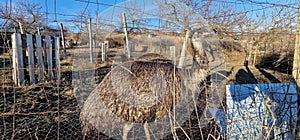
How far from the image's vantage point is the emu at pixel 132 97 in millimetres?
1706

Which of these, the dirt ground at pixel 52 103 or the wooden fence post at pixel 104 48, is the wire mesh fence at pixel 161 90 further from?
the wooden fence post at pixel 104 48

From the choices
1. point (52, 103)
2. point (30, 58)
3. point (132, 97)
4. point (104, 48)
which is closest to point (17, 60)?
point (30, 58)

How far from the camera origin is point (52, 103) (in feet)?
10.6

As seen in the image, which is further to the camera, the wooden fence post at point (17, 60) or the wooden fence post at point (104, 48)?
the wooden fence post at point (104, 48)

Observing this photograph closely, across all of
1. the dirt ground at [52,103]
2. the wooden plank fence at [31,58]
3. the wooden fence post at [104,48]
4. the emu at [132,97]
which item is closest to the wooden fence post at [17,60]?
the wooden plank fence at [31,58]

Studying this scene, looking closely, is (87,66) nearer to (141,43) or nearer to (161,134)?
(141,43)

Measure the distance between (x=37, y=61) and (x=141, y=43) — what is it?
248cm

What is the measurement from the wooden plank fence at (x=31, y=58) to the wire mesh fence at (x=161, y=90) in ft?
0.21

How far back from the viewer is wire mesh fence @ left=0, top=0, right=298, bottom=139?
1.72m

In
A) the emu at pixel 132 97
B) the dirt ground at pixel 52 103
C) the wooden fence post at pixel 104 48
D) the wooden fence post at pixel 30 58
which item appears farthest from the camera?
the wooden fence post at pixel 104 48

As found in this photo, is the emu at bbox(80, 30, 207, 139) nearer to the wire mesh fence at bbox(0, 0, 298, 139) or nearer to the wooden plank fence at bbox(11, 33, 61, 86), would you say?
the wire mesh fence at bbox(0, 0, 298, 139)

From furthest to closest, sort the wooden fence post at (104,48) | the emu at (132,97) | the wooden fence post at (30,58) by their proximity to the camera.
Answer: the wooden fence post at (104,48)
the wooden fence post at (30,58)
the emu at (132,97)

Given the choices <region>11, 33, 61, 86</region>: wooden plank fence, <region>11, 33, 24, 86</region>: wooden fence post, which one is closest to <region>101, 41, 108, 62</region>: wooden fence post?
<region>11, 33, 61, 86</region>: wooden plank fence

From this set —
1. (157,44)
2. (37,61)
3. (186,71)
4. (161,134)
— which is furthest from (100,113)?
(37,61)
